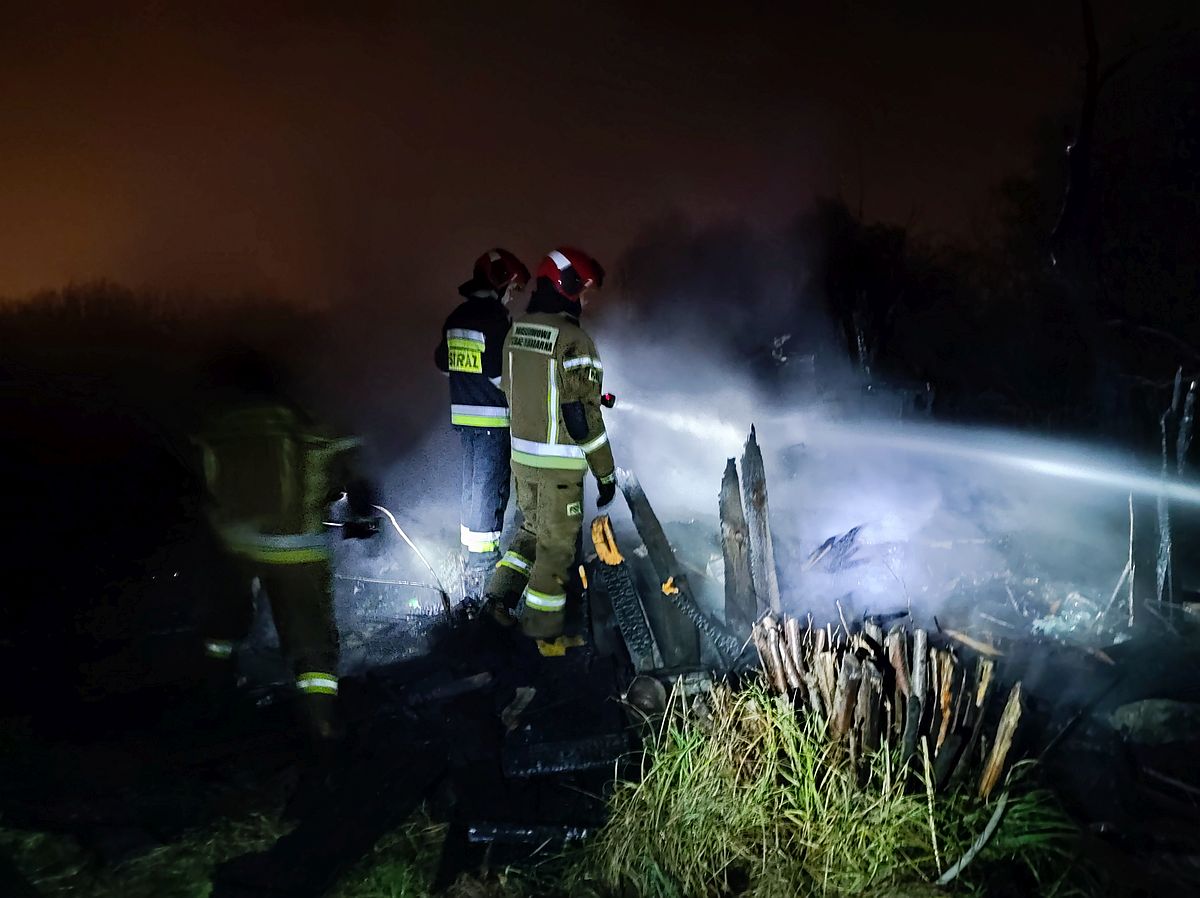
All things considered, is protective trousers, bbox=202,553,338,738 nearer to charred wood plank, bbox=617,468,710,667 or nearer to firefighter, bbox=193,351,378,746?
firefighter, bbox=193,351,378,746

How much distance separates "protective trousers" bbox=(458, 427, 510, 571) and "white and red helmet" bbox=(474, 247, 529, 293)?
123 centimetres

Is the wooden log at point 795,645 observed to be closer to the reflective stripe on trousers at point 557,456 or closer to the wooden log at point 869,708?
the wooden log at point 869,708

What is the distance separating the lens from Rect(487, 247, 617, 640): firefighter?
191 inches

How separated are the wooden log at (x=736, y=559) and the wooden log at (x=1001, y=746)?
1935 mm

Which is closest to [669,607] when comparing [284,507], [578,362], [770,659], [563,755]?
[563,755]

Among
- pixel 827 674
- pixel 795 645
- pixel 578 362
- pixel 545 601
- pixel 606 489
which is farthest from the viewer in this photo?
pixel 606 489

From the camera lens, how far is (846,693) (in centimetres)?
283

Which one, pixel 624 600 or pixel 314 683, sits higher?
pixel 624 600

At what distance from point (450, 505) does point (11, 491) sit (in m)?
5.52

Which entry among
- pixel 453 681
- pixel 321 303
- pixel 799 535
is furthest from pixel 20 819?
pixel 321 303

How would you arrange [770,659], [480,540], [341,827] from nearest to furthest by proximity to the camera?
[770,659]
[341,827]
[480,540]

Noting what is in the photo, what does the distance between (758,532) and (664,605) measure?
82cm

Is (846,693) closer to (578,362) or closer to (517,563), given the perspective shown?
(578,362)

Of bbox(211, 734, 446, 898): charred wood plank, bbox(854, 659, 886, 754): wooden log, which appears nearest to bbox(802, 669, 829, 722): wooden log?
bbox(854, 659, 886, 754): wooden log
